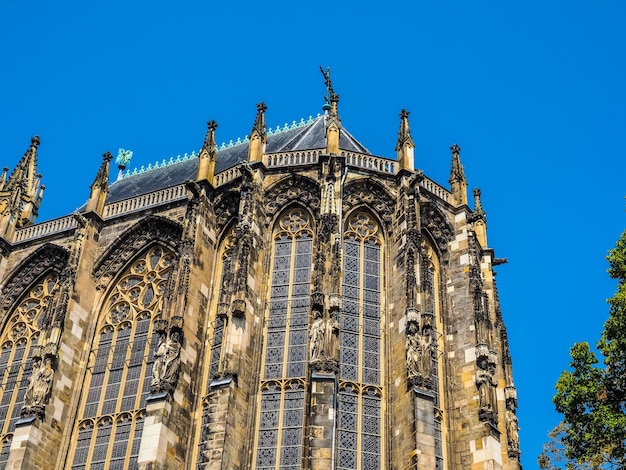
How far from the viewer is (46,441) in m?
Result: 24.4

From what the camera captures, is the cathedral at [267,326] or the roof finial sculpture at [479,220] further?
the roof finial sculpture at [479,220]

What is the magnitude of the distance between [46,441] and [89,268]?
603 centimetres

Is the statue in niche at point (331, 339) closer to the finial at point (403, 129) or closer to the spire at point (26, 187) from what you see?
the finial at point (403, 129)

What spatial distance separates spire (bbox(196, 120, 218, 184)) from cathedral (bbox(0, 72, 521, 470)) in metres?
0.08

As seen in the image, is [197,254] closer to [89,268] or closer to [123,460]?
[89,268]

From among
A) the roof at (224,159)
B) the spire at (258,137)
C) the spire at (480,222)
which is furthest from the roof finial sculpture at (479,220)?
the spire at (258,137)

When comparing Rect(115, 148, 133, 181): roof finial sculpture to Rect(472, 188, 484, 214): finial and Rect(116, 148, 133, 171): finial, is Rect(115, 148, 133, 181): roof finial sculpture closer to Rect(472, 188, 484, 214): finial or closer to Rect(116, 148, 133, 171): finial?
Rect(116, 148, 133, 171): finial

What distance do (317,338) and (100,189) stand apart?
11.8 meters

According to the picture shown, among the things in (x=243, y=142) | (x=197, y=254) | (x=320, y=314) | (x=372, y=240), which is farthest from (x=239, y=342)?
(x=243, y=142)

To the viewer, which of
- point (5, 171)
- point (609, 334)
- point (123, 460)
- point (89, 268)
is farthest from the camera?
point (5, 171)

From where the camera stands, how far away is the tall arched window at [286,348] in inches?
856

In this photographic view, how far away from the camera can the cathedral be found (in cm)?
2178

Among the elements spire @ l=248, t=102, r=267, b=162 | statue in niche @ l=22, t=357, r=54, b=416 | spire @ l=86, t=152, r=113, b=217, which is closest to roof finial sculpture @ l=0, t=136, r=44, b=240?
spire @ l=86, t=152, r=113, b=217

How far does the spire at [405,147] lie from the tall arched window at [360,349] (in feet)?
6.59
